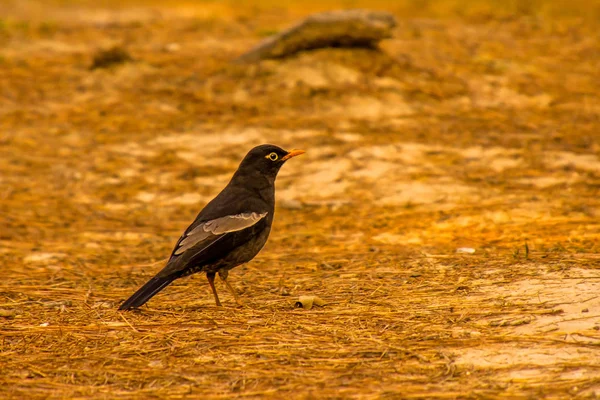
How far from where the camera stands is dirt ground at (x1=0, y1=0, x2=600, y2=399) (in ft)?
15.8

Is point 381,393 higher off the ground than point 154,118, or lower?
higher

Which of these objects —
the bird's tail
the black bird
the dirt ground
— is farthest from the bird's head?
the bird's tail

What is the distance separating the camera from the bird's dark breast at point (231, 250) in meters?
6.17

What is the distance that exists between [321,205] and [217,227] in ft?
9.79

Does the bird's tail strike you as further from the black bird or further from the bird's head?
the bird's head

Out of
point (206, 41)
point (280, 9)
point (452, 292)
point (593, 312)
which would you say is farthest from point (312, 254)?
point (280, 9)

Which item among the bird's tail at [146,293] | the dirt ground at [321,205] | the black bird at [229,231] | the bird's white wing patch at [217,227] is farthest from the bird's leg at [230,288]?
the bird's tail at [146,293]

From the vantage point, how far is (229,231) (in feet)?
20.6

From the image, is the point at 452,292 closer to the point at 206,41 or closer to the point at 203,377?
the point at 203,377

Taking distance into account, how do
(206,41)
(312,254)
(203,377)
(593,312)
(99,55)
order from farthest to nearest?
1. (206,41)
2. (99,55)
3. (312,254)
4. (593,312)
5. (203,377)

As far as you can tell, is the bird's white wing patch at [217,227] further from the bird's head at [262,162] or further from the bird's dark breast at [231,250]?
the bird's head at [262,162]

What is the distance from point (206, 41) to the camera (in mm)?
15180

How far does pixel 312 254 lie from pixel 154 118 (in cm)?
492

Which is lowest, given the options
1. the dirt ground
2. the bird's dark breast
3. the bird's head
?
the dirt ground
